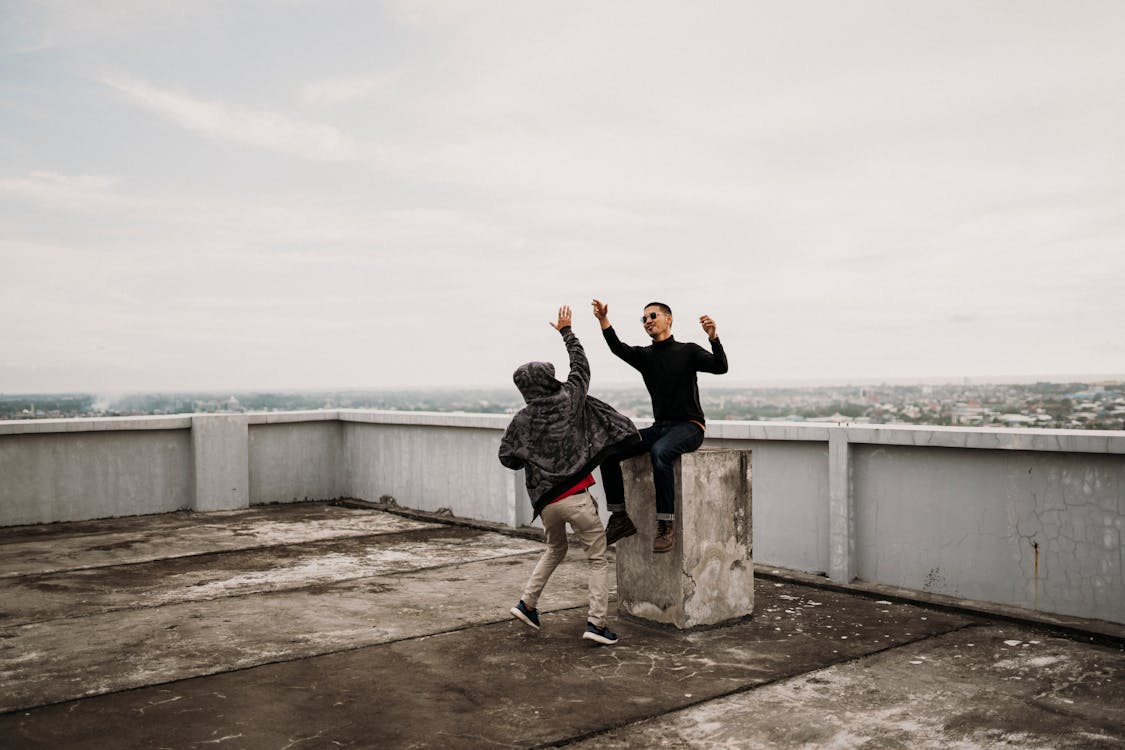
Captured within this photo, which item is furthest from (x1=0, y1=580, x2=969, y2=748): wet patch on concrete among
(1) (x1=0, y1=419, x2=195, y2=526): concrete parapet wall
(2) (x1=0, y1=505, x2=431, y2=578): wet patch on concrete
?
(1) (x1=0, y1=419, x2=195, y2=526): concrete parapet wall

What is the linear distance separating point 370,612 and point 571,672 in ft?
7.18

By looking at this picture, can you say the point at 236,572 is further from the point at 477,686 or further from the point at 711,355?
the point at 711,355

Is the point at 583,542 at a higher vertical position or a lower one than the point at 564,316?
lower

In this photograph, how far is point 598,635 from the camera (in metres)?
6.14

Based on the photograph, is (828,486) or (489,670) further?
(828,486)

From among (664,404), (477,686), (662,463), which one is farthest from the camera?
(664,404)

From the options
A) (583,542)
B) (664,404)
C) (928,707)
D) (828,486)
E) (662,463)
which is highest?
(664,404)

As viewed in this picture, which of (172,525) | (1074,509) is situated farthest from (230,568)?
(1074,509)

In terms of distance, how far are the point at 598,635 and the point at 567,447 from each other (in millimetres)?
1219

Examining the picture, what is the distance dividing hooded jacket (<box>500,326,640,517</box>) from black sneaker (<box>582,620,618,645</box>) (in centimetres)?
81

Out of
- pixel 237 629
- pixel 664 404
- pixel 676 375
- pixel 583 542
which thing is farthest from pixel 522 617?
pixel 237 629

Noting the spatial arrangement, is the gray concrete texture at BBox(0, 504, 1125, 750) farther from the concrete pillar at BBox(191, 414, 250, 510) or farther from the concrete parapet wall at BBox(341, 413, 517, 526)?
the concrete pillar at BBox(191, 414, 250, 510)

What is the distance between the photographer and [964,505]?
24.4 feet

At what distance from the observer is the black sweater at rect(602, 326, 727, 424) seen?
657 cm
